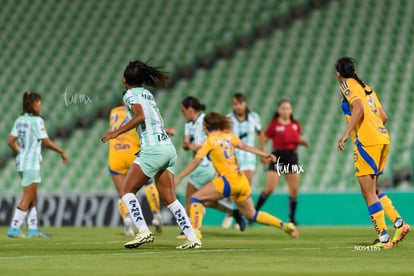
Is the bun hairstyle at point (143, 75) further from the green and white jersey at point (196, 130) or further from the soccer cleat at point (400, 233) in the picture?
the green and white jersey at point (196, 130)

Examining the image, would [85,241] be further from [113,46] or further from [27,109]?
[113,46]

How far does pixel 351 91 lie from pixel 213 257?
7.69 ft

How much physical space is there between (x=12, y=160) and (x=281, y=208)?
7.56m

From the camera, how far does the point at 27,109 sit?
14.4 meters

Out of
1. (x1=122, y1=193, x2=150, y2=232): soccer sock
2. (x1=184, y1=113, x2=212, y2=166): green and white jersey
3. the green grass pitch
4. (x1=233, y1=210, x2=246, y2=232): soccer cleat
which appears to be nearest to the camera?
the green grass pitch

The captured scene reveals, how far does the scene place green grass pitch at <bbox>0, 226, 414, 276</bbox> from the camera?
8.16m

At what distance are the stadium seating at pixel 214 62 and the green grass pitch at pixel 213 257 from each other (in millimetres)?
8175

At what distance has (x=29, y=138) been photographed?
14.6 m

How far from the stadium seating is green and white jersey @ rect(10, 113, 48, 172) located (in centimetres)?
688

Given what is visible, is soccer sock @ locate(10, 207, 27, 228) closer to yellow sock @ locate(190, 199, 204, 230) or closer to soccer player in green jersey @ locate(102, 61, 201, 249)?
yellow sock @ locate(190, 199, 204, 230)

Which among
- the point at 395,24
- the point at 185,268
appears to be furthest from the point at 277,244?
the point at 395,24

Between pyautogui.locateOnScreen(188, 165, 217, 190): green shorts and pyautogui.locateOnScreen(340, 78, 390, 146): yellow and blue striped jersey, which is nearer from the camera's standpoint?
pyautogui.locateOnScreen(340, 78, 390, 146): yellow and blue striped jersey

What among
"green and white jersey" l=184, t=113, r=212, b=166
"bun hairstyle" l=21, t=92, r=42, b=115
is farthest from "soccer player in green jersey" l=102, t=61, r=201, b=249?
"green and white jersey" l=184, t=113, r=212, b=166

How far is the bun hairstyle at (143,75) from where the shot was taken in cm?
1055
